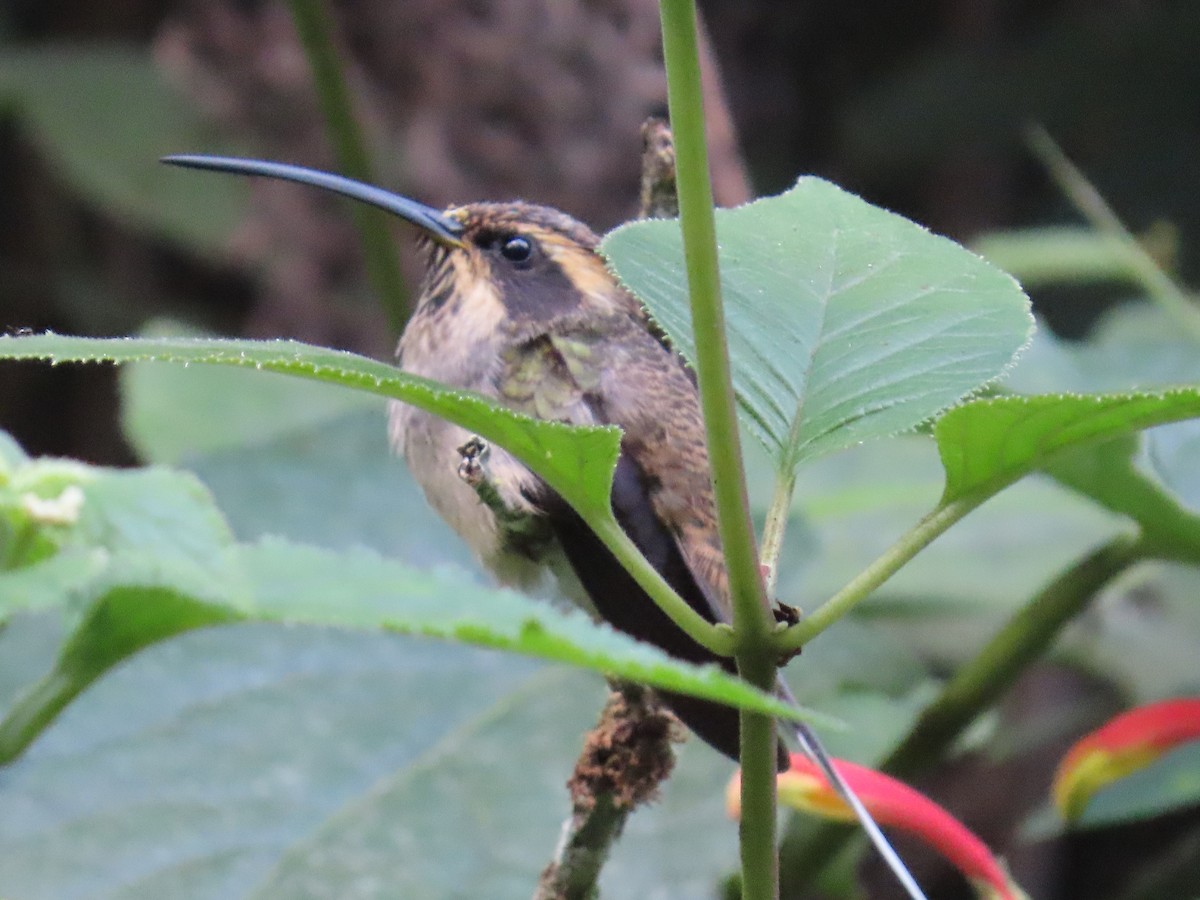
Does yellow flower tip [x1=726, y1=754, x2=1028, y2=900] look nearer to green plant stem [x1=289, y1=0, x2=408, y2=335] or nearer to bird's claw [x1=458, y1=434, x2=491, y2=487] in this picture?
bird's claw [x1=458, y1=434, x2=491, y2=487]

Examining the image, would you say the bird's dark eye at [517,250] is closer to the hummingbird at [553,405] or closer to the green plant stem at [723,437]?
the hummingbird at [553,405]

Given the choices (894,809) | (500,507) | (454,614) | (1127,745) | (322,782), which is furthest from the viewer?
(322,782)

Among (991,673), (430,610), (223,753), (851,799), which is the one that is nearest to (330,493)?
(223,753)

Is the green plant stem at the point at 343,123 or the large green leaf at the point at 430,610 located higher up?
the green plant stem at the point at 343,123

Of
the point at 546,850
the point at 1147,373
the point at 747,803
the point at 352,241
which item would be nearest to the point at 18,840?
the point at 546,850

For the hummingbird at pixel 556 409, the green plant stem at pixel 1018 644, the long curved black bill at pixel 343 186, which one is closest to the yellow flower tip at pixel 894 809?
the hummingbird at pixel 556 409

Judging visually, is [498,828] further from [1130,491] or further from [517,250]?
[1130,491]
